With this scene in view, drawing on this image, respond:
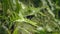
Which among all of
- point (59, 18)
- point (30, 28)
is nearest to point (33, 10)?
point (30, 28)

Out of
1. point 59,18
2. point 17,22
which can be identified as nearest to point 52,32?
point 59,18

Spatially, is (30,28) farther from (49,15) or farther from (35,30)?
(49,15)

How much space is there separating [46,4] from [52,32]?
201 millimetres

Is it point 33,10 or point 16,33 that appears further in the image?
point 33,10

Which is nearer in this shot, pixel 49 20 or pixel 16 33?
pixel 16 33

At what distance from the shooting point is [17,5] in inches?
43.9

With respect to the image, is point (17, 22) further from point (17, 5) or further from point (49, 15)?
point (49, 15)

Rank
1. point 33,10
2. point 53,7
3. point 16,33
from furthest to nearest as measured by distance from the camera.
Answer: point 53,7 → point 33,10 → point 16,33

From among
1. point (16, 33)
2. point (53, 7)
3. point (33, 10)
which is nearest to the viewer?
point (16, 33)

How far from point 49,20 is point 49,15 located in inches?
1.4

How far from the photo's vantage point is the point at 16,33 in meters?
1.10

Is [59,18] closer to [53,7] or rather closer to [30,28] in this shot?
[53,7]

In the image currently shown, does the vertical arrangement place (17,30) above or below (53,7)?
below

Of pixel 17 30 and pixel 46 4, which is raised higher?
pixel 46 4
